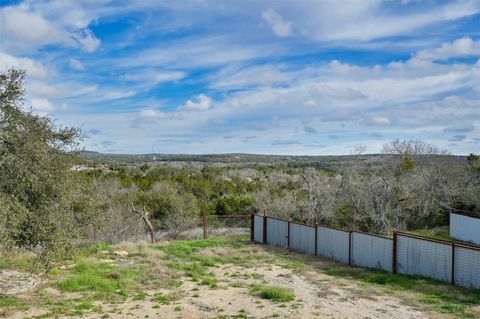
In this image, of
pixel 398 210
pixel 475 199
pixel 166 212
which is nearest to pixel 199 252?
pixel 398 210

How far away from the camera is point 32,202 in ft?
37.0

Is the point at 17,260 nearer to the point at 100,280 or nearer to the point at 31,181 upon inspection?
the point at 100,280

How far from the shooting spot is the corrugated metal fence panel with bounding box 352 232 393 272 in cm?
1580

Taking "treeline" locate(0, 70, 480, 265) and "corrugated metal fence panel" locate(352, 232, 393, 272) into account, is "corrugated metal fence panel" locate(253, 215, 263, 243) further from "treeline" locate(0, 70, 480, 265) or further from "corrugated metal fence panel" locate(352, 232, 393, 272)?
"corrugated metal fence panel" locate(352, 232, 393, 272)

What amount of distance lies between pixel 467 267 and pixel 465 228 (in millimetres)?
10737

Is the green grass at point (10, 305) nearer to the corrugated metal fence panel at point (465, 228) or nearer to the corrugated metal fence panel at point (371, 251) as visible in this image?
the corrugated metal fence panel at point (371, 251)

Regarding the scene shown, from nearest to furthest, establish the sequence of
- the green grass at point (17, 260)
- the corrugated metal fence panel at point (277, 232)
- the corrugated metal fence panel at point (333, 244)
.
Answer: the green grass at point (17, 260), the corrugated metal fence panel at point (333, 244), the corrugated metal fence panel at point (277, 232)

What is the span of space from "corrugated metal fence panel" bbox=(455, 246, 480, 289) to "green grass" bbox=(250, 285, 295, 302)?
4.81 meters

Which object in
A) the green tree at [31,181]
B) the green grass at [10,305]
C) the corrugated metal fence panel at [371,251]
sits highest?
the green tree at [31,181]

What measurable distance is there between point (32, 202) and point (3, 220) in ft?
5.81

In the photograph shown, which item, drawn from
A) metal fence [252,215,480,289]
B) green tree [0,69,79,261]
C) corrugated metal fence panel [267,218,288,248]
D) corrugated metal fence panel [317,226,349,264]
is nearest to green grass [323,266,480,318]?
metal fence [252,215,480,289]

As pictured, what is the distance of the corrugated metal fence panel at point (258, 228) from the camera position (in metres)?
23.2

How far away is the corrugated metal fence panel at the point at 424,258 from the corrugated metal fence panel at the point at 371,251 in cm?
45

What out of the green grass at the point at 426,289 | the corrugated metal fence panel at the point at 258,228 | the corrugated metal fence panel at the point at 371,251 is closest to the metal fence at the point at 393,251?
the corrugated metal fence panel at the point at 371,251
